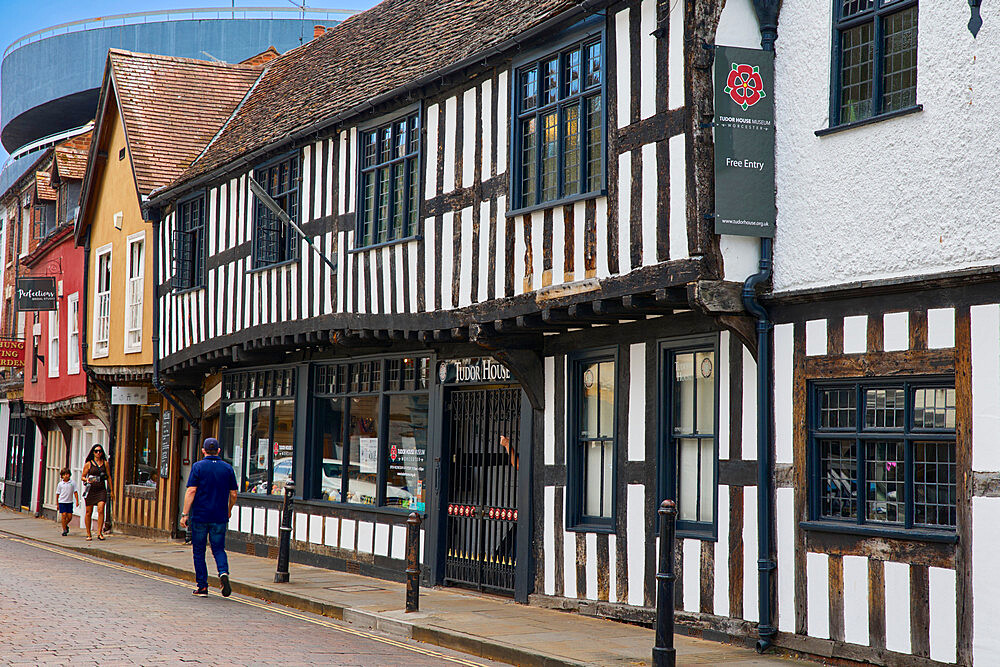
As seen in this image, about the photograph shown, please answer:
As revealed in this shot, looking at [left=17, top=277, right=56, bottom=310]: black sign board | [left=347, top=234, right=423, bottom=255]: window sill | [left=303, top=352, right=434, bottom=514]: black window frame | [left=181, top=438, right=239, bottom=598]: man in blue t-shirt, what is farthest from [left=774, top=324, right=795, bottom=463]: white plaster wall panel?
[left=17, top=277, right=56, bottom=310]: black sign board

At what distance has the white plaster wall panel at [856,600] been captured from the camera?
27.7 feet

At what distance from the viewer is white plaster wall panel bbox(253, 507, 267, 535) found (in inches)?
730

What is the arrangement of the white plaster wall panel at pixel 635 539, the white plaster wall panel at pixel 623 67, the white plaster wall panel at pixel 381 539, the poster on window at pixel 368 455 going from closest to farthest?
1. the white plaster wall panel at pixel 623 67
2. the white plaster wall panel at pixel 635 539
3. the white plaster wall panel at pixel 381 539
4. the poster on window at pixel 368 455

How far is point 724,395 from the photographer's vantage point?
A: 9.91 metres

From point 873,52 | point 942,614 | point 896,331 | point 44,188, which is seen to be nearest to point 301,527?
point 896,331

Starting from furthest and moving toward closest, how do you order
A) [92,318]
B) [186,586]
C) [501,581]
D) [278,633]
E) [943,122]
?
[92,318] → [186,586] → [501,581] → [278,633] → [943,122]

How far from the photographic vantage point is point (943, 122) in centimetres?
809

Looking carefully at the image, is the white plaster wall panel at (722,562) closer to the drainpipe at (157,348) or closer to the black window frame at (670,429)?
the black window frame at (670,429)

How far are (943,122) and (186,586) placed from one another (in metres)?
10.9

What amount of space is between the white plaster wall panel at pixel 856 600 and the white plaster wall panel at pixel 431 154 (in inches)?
274

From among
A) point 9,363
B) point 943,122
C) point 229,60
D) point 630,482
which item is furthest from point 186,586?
point 229,60

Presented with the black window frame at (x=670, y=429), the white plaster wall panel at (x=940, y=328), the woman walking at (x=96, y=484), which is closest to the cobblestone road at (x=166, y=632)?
the black window frame at (x=670, y=429)

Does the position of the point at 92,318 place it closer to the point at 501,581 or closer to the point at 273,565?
the point at 273,565

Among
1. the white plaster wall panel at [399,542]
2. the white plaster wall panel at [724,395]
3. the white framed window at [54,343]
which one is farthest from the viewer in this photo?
the white framed window at [54,343]
